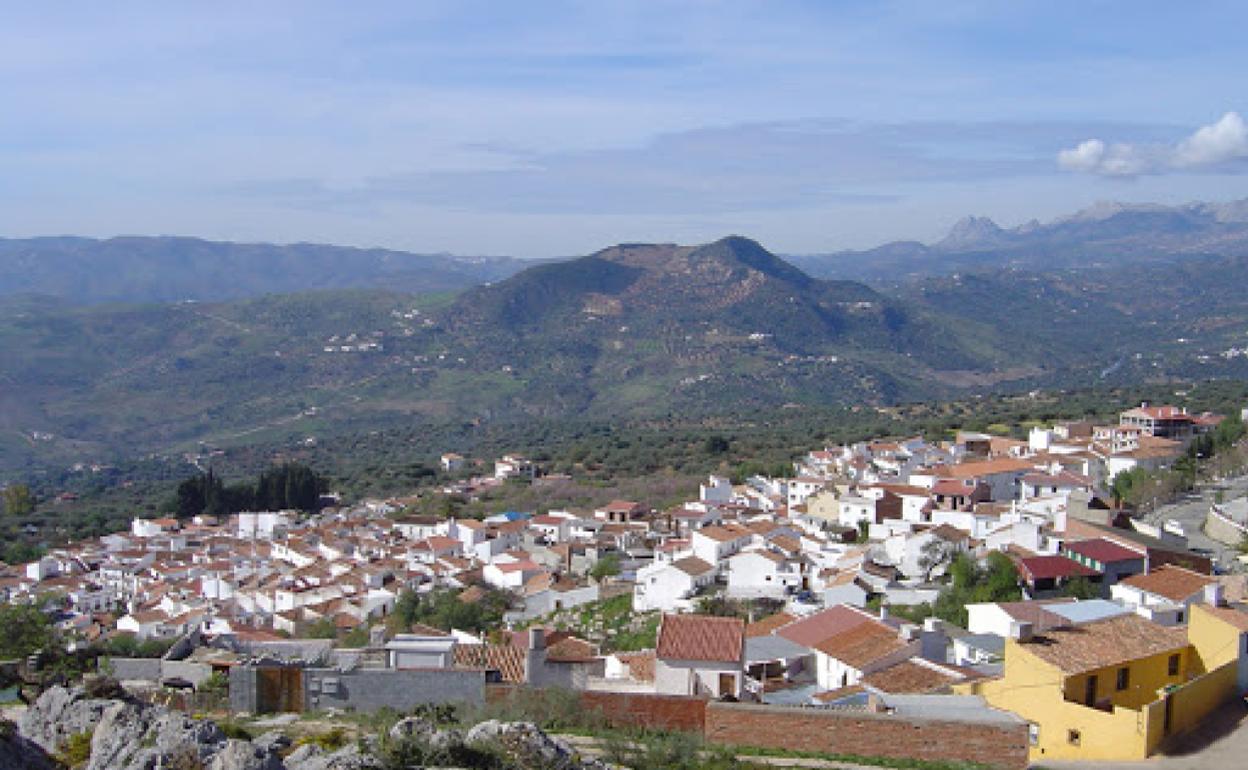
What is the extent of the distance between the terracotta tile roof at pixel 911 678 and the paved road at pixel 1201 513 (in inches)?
458

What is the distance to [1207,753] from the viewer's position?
13.1 meters

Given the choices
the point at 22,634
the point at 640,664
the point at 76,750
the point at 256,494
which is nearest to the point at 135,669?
the point at 22,634

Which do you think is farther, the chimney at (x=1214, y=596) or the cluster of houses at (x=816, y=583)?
the chimney at (x=1214, y=596)

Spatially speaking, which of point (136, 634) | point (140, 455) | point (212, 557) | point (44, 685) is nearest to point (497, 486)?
point (212, 557)

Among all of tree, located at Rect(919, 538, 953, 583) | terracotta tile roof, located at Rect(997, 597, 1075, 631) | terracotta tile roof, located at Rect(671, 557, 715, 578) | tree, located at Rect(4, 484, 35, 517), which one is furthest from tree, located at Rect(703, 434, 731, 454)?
terracotta tile roof, located at Rect(997, 597, 1075, 631)

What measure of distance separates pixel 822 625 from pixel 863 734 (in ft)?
26.9

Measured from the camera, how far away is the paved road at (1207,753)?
1278 cm

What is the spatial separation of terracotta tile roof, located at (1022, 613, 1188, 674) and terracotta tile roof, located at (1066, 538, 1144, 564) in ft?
27.9

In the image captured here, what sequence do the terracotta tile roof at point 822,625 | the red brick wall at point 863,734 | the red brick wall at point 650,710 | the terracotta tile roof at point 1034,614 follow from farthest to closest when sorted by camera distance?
the terracotta tile roof at point 822,625 → the terracotta tile roof at point 1034,614 → the red brick wall at point 650,710 → the red brick wall at point 863,734

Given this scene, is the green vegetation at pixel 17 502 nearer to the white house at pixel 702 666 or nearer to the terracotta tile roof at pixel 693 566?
the terracotta tile roof at pixel 693 566

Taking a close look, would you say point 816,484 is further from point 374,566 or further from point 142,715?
point 142,715

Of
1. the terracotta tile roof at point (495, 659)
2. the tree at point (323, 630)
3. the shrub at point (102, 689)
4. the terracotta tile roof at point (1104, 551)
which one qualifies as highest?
the shrub at point (102, 689)

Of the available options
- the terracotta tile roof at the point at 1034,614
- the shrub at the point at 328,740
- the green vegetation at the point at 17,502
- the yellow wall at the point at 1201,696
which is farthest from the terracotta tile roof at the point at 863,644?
the green vegetation at the point at 17,502

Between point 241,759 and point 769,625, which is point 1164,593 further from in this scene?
point 241,759
